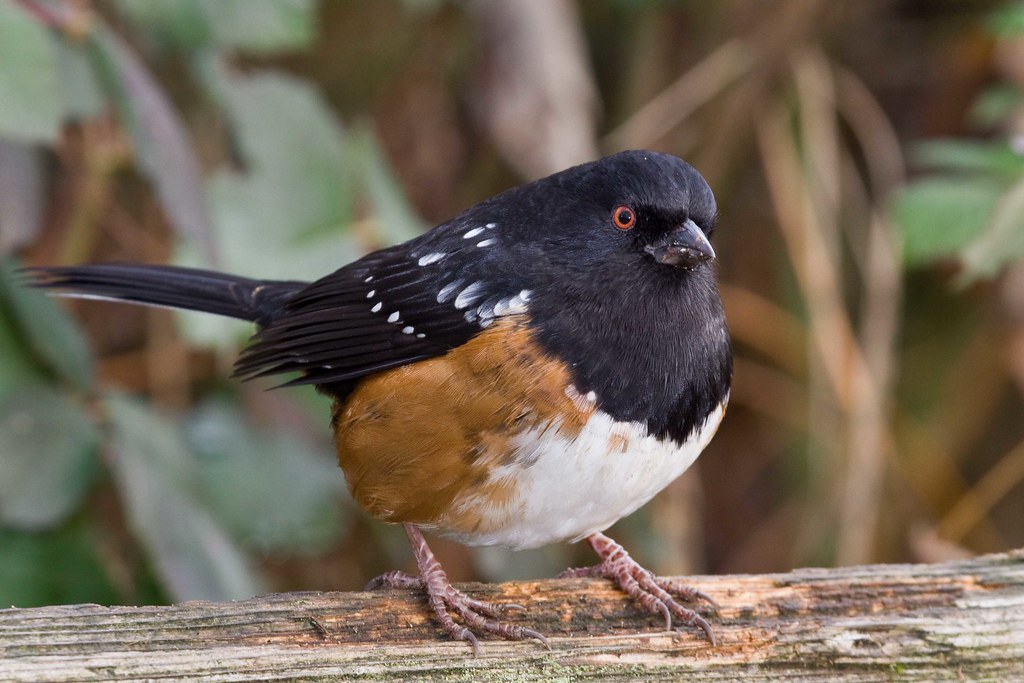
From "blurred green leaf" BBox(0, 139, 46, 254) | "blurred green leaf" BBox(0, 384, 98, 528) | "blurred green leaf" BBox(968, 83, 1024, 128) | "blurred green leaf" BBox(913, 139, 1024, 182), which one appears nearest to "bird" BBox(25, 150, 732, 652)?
"blurred green leaf" BBox(0, 139, 46, 254)

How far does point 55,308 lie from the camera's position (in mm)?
2318

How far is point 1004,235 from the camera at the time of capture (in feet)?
7.12

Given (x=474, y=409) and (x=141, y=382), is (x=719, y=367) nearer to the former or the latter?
(x=474, y=409)

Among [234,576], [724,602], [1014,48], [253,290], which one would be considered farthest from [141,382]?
[1014,48]

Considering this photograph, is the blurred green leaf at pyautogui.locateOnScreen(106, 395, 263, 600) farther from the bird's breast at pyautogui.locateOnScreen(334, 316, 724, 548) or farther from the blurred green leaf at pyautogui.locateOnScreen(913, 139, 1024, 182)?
the blurred green leaf at pyautogui.locateOnScreen(913, 139, 1024, 182)

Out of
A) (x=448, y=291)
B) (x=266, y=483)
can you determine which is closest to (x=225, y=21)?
(x=448, y=291)

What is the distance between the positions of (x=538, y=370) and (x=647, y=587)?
1.49 feet

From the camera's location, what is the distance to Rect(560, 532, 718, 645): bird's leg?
191 cm

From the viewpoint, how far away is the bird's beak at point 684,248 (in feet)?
6.55

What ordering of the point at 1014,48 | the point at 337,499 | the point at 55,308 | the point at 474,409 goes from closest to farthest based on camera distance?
the point at 474,409 < the point at 55,308 < the point at 337,499 < the point at 1014,48

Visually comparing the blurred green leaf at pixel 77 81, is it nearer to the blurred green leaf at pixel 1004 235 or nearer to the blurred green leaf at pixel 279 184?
the blurred green leaf at pixel 279 184

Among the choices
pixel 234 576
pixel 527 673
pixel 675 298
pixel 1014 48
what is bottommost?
pixel 527 673

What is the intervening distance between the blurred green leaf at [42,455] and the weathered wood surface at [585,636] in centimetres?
77

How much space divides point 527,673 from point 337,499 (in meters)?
1.53
